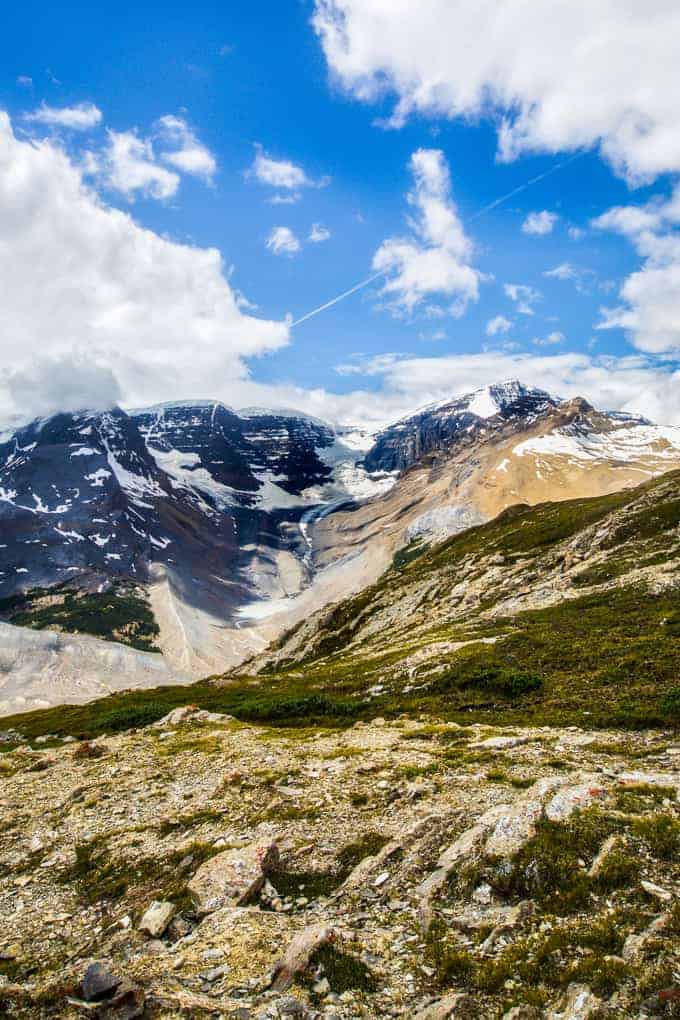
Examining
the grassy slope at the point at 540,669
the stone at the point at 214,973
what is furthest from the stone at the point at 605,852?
the grassy slope at the point at 540,669

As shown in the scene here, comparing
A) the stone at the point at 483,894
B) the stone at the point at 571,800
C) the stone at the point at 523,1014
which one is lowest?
the stone at the point at 483,894

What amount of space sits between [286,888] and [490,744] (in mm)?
11902

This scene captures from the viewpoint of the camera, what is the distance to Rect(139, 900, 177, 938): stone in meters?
13.8

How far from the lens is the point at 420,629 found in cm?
6625

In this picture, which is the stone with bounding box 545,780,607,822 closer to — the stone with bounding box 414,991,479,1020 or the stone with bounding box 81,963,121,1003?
the stone with bounding box 414,991,479,1020

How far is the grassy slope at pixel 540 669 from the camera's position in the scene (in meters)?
28.4

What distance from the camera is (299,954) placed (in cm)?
1109

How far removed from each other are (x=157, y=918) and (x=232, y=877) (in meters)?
2.23

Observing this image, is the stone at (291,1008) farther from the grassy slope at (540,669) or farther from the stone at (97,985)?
the grassy slope at (540,669)

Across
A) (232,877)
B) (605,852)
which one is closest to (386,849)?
(232,877)

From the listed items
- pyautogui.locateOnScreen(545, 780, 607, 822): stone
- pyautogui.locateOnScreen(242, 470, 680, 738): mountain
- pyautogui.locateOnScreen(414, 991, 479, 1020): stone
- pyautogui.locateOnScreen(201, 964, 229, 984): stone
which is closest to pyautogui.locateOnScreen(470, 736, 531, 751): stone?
pyautogui.locateOnScreen(242, 470, 680, 738): mountain

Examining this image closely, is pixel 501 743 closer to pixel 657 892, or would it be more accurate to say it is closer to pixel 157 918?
pixel 657 892

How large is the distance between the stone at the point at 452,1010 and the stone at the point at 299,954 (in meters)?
2.65

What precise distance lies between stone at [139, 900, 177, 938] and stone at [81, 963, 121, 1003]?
159 inches
